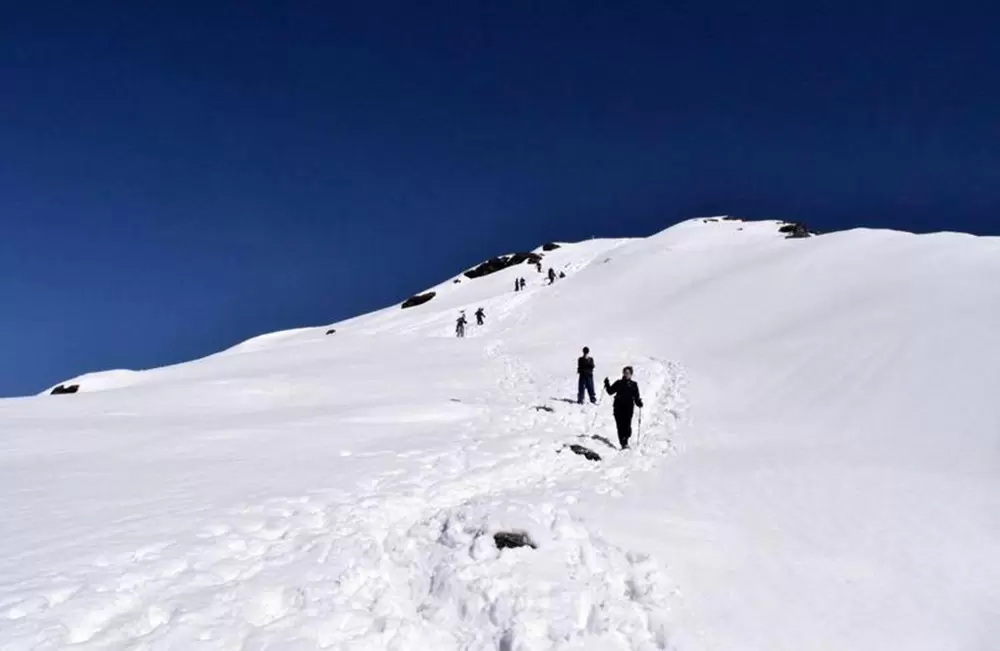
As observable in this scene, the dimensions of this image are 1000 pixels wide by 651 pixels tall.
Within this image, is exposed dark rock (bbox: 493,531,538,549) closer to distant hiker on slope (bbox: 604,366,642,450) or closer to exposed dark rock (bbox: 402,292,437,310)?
distant hiker on slope (bbox: 604,366,642,450)

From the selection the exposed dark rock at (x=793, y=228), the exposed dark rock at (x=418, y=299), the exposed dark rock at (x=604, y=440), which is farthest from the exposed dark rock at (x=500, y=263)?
the exposed dark rock at (x=604, y=440)

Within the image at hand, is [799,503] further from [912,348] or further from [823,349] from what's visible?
[823,349]

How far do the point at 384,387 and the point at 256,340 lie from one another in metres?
43.5

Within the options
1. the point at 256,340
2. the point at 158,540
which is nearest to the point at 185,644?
the point at 158,540

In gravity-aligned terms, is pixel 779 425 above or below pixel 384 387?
below

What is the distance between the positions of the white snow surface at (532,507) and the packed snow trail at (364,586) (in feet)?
0.10

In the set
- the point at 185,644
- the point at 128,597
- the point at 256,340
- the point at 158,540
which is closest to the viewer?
the point at 185,644

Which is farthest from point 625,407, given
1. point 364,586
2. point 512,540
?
point 364,586

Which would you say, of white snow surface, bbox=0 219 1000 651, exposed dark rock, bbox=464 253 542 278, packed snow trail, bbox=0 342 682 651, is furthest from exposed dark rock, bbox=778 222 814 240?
packed snow trail, bbox=0 342 682 651

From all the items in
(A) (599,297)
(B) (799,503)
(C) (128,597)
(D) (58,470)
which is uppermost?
(A) (599,297)

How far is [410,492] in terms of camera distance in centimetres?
1022

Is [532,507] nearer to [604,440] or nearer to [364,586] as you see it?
[364,586]

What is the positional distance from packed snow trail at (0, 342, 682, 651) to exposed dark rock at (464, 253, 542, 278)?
66.3m

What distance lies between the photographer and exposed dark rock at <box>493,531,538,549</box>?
7980 millimetres
